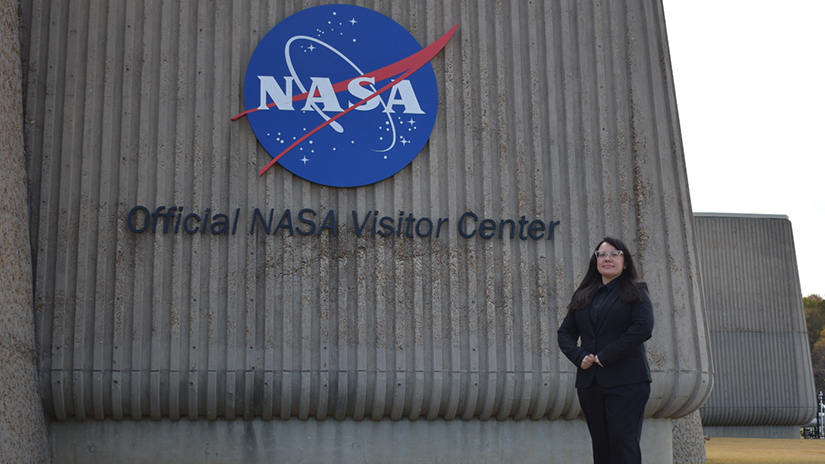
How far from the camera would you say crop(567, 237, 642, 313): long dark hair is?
334cm

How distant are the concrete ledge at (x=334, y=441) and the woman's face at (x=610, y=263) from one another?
233 centimetres

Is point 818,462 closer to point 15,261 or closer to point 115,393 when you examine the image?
point 115,393

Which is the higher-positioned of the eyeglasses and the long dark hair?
the eyeglasses

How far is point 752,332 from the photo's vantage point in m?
15.7

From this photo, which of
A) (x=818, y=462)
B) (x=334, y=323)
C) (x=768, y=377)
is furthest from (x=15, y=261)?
(x=768, y=377)

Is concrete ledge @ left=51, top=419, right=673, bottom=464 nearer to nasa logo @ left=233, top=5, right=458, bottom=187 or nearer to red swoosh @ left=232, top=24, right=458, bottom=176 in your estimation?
nasa logo @ left=233, top=5, right=458, bottom=187

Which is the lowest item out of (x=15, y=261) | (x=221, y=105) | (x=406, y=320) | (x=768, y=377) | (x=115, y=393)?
(x=768, y=377)

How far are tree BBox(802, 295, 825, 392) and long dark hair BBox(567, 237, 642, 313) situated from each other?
32.5 metres

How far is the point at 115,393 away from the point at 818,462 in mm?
6003

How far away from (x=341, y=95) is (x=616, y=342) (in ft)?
10.2

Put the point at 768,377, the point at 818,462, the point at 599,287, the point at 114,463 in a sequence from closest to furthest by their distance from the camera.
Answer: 1. the point at 599,287
2. the point at 114,463
3. the point at 818,462
4. the point at 768,377

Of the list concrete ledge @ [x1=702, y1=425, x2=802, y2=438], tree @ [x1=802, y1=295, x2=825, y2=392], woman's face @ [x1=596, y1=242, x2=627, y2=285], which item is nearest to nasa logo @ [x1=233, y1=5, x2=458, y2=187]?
woman's face @ [x1=596, y1=242, x2=627, y2=285]

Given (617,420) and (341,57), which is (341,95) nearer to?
(341,57)

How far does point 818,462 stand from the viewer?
6445 millimetres
